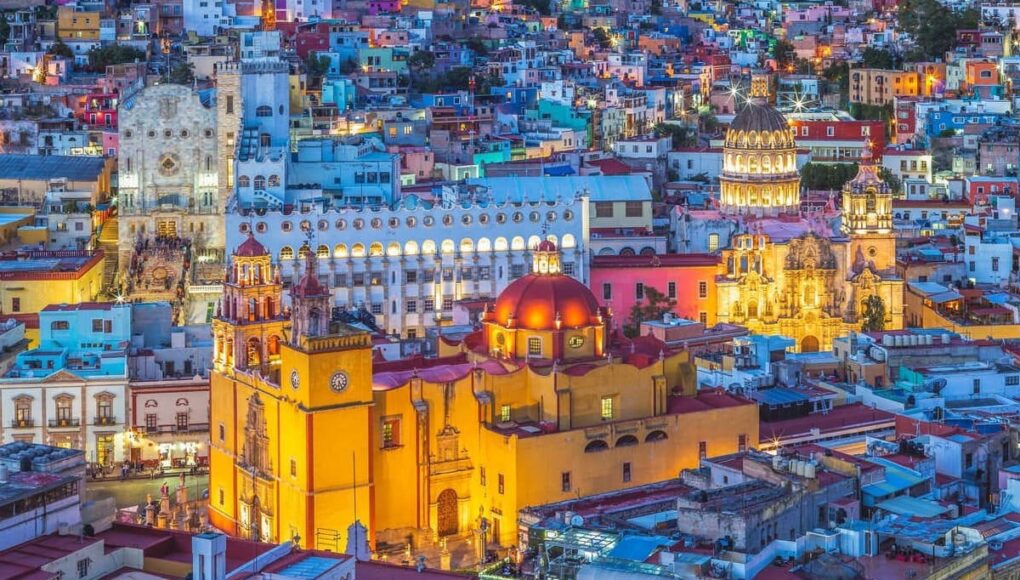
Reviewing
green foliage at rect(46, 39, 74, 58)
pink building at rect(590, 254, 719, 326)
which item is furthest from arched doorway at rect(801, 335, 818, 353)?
green foliage at rect(46, 39, 74, 58)

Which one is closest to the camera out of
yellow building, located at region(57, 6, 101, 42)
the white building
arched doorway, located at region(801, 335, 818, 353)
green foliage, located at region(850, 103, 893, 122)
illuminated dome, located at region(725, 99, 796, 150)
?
the white building

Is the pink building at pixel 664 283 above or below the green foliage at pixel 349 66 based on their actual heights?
below

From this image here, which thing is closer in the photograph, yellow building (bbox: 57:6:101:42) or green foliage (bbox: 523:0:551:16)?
yellow building (bbox: 57:6:101:42)

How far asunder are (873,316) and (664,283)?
7.89 metres

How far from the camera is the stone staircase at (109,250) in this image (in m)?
88.1

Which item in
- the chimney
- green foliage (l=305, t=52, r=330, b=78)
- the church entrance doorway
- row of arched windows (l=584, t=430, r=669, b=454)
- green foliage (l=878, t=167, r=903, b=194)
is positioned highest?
green foliage (l=305, t=52, r=330, b=78)

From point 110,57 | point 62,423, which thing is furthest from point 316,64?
point 62,423

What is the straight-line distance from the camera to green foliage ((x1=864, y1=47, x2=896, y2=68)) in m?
149

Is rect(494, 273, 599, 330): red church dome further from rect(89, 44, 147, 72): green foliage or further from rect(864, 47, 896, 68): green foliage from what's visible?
rect(864, 47, 896, 68): green foliage

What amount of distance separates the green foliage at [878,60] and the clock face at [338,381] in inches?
3806

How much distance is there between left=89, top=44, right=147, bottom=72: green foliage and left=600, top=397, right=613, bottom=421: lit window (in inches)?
3176

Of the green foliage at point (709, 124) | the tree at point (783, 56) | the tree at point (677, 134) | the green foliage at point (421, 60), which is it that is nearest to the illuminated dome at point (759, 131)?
the tree at point (677, 134)

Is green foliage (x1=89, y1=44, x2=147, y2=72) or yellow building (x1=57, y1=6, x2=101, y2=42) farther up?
yellow building (x1=57, y1=6, x2=101, y2=42)

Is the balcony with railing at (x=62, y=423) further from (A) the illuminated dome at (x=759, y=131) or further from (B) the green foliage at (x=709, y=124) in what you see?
(B) the green foliage at (x=709, y=124)
